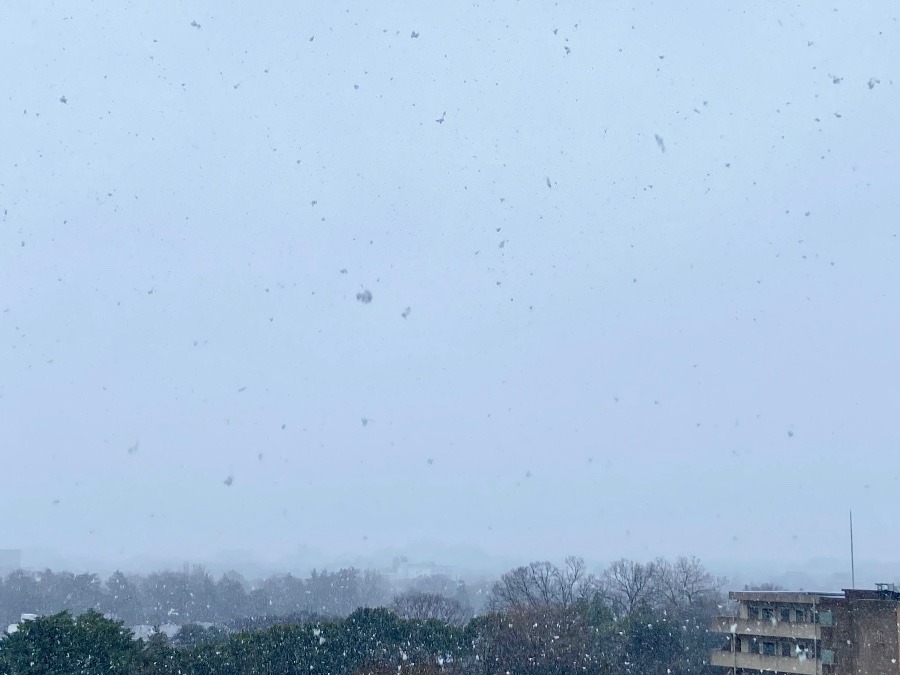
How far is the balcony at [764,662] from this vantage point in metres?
31.5

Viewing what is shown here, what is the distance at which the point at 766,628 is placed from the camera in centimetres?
3378

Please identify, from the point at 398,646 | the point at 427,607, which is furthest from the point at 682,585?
the point at 398,646

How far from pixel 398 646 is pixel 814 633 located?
63.8ft

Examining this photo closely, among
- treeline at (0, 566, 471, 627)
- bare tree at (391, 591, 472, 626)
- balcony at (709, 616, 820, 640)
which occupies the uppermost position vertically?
balcony at (709, 616, 820, 640)

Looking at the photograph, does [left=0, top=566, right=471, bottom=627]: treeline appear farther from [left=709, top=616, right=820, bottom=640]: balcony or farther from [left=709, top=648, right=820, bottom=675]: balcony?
[left=709, top=616, right=820, bottom=640]: balcony

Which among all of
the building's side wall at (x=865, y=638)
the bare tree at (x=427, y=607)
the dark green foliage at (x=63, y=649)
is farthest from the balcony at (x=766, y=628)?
the bare tree at (x=427, y=607)

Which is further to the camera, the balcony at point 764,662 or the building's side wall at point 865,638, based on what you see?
the balcony at point 764,662

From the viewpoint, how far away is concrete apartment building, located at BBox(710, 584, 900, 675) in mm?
28750

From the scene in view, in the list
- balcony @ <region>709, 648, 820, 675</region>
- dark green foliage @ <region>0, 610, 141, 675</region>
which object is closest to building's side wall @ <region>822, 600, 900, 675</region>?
balcony @ <region>709, 648, 820, 675</region>

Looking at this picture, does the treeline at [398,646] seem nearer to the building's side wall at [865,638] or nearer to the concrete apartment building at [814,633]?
the concrete apartment building at [814,633]

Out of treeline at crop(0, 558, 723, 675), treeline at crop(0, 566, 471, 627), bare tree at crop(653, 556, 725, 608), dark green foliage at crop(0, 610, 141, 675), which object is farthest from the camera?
treeline at crop(0, 566, 471, 627)

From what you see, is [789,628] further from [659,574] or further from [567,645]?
[659,574]

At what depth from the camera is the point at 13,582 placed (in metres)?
106

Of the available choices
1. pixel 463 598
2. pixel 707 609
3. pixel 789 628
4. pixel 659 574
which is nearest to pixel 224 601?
pixel 463 598
